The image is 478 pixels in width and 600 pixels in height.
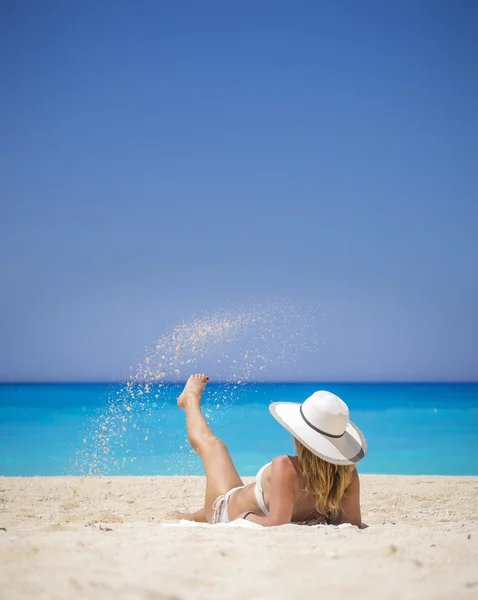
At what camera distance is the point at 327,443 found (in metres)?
3.66

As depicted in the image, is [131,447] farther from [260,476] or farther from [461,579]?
[461,579]

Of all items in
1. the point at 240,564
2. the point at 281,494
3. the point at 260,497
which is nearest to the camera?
the point at 240,564

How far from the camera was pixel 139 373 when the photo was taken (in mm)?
6566

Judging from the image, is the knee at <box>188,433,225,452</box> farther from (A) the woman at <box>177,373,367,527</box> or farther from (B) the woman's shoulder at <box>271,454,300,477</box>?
(B) the woman's shoulder at <box>271,454,300,477</box>

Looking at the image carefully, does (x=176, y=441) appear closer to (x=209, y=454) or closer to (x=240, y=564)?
(x=209, y=454)

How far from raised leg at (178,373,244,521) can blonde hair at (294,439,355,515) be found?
754 mm

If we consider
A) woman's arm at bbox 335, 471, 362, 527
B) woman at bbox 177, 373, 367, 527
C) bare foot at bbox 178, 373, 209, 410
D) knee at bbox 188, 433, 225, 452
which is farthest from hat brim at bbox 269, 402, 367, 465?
bare foot at bbox 178, 373, 209, 410

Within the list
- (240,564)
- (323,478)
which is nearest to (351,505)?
(323,478)

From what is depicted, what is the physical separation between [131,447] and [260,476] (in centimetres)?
1220

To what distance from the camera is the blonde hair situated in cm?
370

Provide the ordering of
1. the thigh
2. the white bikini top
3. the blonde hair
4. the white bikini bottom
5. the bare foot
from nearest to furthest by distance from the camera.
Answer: the blonde hair
the white bikini top
the white bikini bottom
the thigh
the bare foot

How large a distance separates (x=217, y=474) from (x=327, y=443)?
1.13 meters

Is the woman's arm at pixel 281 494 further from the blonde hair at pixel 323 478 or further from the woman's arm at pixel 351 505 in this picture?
the woman's arm at pixel 351 505

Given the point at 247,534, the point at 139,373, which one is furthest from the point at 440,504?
the point at 247,534
